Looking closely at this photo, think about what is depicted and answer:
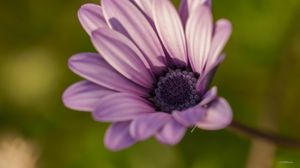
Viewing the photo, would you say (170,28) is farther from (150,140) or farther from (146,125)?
(150,140)

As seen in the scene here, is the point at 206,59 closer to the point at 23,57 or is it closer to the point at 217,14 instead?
the point at 217,14

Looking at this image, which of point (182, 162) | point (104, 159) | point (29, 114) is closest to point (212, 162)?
point (182, 162)

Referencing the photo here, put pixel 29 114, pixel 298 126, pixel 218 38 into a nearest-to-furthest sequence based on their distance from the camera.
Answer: pixel 218 38
pixel 298 126
pixel 29 114

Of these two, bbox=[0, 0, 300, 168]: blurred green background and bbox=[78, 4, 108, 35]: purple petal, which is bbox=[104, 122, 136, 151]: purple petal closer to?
bbox=[78, 4, 108, 35]: purple petal

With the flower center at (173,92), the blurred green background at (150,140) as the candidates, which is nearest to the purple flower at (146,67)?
the flower center at (173,92)

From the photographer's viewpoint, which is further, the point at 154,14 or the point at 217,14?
the point at 217,14

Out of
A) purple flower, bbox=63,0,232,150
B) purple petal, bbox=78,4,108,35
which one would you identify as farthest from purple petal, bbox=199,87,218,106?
purple petal, bbox=78,4,108,35

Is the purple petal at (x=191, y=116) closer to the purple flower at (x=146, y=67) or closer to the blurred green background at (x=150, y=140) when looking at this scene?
the purple flower at (x=146, y=67)
